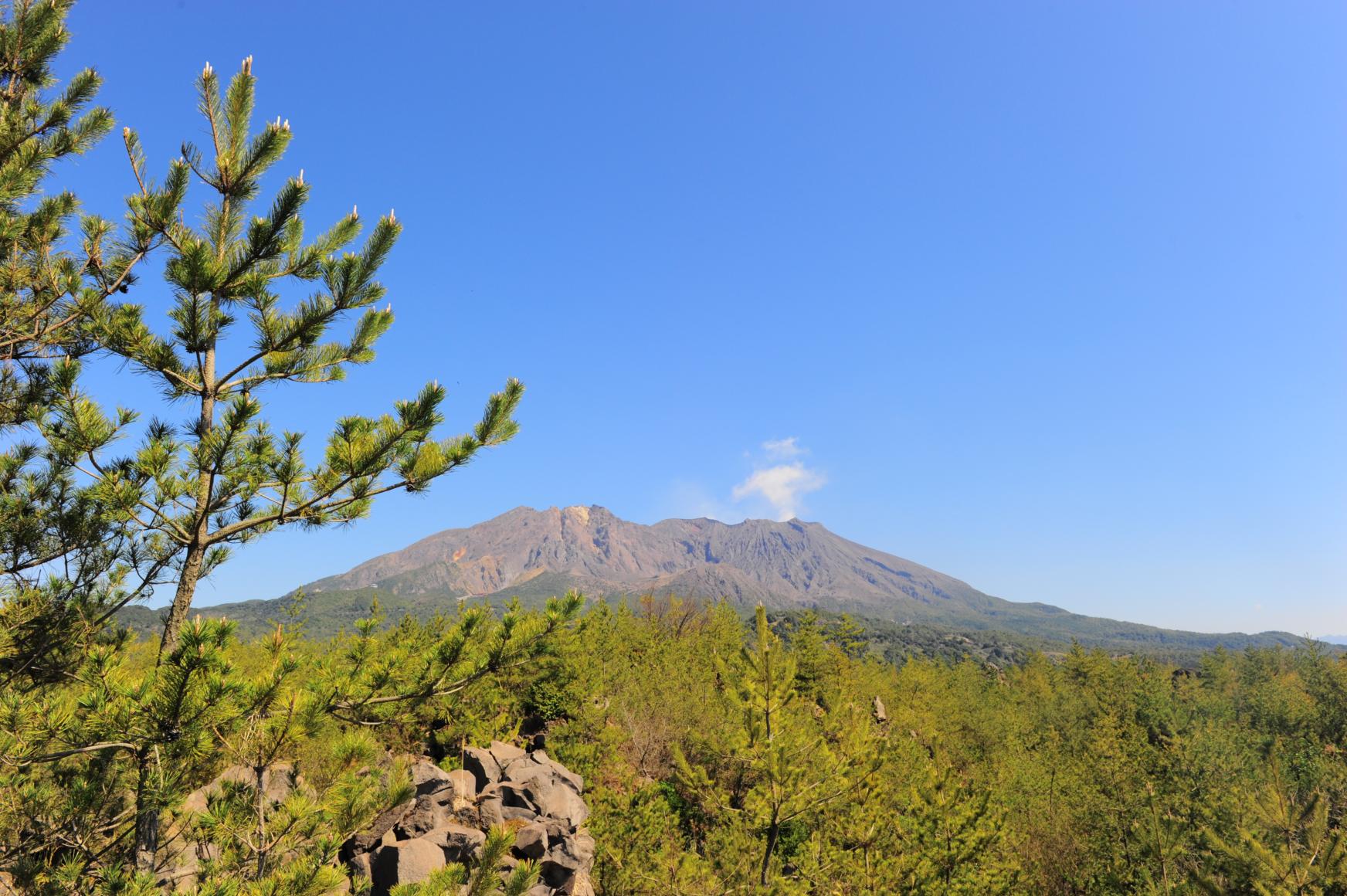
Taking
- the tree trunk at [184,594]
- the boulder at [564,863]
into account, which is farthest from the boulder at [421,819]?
the tree trunk at [184,594]

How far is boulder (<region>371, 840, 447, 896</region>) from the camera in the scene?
1091 centimetres

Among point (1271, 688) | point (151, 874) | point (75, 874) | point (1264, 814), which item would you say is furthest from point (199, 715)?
point (1271, 688)

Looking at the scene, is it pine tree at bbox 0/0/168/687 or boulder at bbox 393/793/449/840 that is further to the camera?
boulder at bbox 393/793/449/840

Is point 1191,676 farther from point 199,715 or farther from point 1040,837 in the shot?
point 199,715

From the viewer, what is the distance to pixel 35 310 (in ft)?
20.1

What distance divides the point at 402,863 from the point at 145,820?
764 centimetres

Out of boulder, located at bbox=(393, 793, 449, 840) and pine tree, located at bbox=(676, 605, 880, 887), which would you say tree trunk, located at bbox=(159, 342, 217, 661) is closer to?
pine tree, located at bbox=(676, 605, 880, 887)

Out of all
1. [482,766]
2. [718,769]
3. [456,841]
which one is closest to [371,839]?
[456,841]

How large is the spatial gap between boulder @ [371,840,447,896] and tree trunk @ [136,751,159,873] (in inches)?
280

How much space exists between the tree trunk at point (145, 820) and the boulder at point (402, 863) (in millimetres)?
7102

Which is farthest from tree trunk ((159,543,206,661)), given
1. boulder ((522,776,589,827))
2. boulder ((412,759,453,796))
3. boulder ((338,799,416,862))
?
boulder ((522,776,589,827))

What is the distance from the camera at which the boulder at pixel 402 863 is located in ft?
35.8

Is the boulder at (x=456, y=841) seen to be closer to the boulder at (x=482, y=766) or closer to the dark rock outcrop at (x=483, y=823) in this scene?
the dark rock outcrop at (x=483, y=823)

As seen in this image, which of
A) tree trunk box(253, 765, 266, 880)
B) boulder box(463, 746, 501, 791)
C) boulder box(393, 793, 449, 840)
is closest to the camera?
tree trunk box(253, 765, 266, 880)
